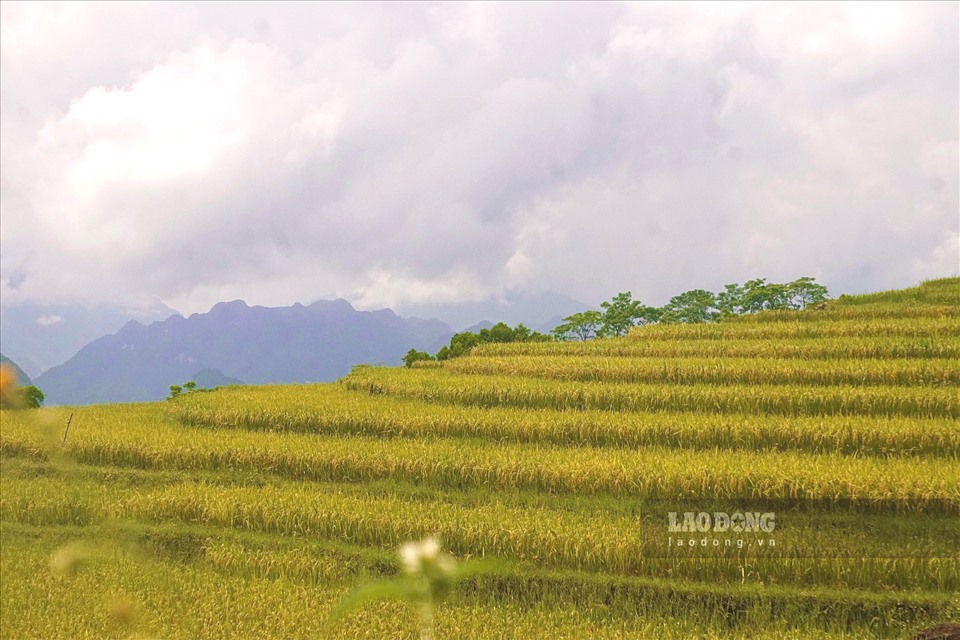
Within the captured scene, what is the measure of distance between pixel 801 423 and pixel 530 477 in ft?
14.5

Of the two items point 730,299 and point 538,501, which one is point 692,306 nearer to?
point 730,299

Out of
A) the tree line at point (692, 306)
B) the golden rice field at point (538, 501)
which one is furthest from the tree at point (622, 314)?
the golden rice field at point (538, 501)

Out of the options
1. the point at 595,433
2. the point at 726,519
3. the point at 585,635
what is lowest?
the point at 585,635

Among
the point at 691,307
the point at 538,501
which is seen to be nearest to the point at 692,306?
the point at 691,307

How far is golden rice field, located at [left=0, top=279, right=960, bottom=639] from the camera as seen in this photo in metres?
6.84

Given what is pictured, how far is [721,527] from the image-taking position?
7965mm

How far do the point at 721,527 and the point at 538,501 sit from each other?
7.90ft

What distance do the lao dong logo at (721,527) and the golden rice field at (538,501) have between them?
0.05m

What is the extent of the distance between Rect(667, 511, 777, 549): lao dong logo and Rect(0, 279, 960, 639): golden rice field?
49 millimetres

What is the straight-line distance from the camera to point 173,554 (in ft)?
29.0

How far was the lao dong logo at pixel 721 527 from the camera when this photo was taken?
25.0ft

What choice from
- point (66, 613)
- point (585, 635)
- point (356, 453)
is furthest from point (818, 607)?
point (66, 613)

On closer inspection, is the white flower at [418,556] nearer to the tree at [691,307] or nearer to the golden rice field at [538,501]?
the golden rice field at [538,501]

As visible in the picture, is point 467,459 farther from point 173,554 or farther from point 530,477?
point 173,554
